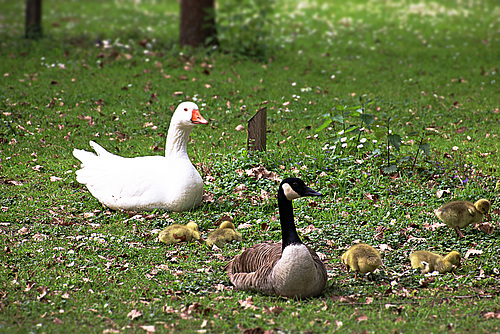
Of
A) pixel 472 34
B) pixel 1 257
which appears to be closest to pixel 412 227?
pixel 1 257

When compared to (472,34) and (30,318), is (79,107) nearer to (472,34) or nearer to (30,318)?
(30,318)

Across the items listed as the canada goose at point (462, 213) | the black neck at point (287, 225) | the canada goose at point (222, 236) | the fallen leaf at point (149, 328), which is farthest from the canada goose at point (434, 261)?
the fallen leaf at point (149, 328)

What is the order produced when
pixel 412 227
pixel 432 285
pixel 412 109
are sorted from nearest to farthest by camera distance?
pixel 432 285 → pixel 412 227 → pixel 412 109

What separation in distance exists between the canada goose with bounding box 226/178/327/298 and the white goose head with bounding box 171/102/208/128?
99.1 inches

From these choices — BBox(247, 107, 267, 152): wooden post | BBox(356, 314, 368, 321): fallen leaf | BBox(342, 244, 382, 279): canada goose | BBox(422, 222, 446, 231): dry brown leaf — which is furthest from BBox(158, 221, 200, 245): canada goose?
BBox(422, 222, 446, 231): dry brown leaf

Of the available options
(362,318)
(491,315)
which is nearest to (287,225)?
(362,318)

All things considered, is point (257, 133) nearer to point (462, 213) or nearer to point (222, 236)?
point (222, 236)

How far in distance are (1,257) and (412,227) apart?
5.33 meters

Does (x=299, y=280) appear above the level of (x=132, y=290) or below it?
above

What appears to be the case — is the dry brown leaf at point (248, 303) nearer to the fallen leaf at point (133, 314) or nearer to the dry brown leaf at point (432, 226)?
the fallen leaf at point (133, 314)

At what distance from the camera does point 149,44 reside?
56.4ft

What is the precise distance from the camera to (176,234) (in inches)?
282

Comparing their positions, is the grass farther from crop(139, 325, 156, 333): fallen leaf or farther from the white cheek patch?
the white cheek patch

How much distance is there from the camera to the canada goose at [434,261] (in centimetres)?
629
